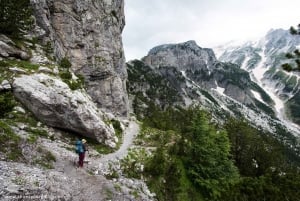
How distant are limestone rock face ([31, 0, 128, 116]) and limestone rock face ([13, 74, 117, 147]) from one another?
78.5ft

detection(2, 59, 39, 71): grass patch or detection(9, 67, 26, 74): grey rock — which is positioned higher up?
detection(2, 59, 39, 71): grass patch

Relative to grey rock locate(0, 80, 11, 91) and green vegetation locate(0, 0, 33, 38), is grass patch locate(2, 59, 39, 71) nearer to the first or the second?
grey rock locate(0, 80, 11, 91)

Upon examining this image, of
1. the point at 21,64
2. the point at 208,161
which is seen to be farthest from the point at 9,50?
the point at 208,161

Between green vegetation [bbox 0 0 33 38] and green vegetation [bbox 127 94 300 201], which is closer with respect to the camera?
green vegetation [bbox 127 94 300 201]

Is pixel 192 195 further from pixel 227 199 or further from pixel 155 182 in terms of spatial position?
pixel 227 199

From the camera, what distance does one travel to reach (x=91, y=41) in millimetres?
67312

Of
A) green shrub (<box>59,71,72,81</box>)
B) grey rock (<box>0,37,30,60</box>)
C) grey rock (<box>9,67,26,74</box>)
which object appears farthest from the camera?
green shrub (<box>59,71,72,81</box>)

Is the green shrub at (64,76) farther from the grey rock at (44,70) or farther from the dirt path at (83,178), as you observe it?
the dirt path at (83,178)

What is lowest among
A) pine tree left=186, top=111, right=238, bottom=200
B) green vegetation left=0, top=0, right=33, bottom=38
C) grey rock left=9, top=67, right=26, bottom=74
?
pine tree left=186, top=111, right=238, bottom=200

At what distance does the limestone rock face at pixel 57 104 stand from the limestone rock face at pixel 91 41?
23.9 meters

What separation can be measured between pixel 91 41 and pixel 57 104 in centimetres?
4168

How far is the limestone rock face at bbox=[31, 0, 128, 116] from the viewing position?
5984 cm

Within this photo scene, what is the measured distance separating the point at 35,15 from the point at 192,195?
3985 centimetres

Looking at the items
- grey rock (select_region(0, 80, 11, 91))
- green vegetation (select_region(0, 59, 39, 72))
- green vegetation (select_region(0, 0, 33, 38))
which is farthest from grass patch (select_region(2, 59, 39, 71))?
green vegetation (select_region(0, 0, 33, 38))
